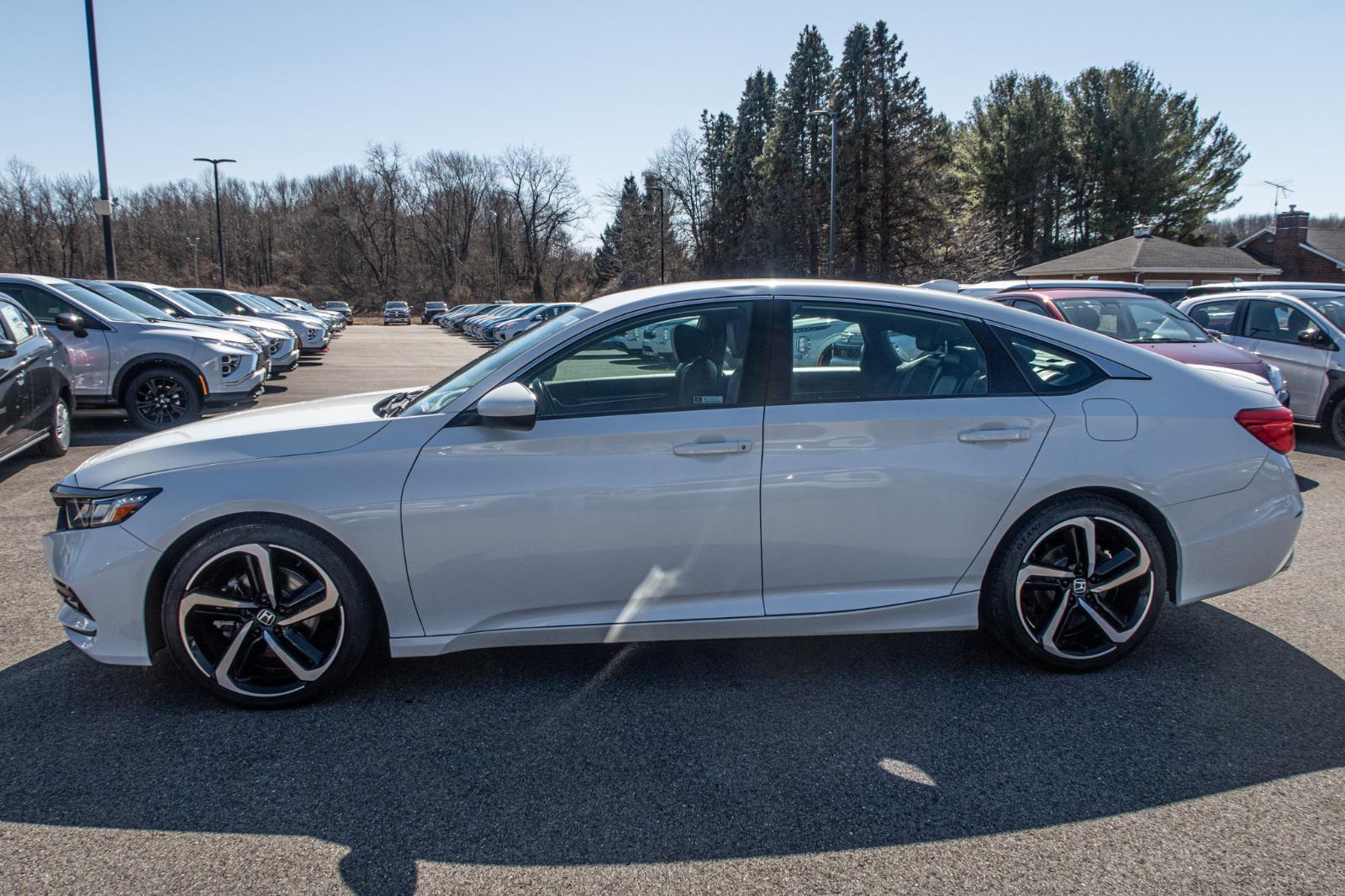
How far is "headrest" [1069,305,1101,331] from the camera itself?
949 centimetres

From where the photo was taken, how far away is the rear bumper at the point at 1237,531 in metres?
3.81

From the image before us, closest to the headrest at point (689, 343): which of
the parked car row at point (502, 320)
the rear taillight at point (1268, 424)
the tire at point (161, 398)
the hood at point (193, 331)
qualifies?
the rear taillight at point (1268, 424)

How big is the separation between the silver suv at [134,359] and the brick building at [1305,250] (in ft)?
153

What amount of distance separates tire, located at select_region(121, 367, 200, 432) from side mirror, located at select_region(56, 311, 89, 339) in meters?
0.79

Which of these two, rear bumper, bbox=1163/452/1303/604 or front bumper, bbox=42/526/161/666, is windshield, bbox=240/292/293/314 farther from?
rear bumper, bbox=1163/452/1303/604

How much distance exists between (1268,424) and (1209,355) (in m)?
Result: 5.48

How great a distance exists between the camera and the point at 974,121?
69.2 m

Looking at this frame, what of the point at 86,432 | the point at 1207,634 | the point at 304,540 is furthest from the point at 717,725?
the point at 86,432

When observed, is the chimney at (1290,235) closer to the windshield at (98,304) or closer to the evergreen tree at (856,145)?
Answer: the evergreen tree at (856,145)

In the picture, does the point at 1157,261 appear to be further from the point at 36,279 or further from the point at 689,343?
the point at 689,343

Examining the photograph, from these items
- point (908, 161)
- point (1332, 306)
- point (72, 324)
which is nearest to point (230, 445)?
point (72, 324)

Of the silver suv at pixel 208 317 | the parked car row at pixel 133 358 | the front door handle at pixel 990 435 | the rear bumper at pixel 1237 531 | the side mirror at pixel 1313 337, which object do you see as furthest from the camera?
the silver suv at pixel 208 317

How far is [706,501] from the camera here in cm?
350

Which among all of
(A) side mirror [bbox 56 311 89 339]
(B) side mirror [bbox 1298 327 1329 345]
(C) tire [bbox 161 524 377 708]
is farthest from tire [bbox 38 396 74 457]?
(B) side mirror [bbox 1298 327 1329 345]
